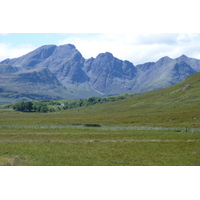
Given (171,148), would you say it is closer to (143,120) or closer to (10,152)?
(10,152)

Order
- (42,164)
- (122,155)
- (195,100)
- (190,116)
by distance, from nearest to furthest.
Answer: (42,164) → (122,155) → (190,116) → (195,100)

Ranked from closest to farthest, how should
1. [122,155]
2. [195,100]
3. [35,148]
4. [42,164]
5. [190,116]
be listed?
[42,164], [122,155], [35,148], [190,116], [195,100]

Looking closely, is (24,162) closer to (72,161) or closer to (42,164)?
(42,164)

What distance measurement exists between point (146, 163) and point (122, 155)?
6.36 meters

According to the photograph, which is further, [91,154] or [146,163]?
[91,154]

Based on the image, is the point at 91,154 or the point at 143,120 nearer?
the point at 91,154

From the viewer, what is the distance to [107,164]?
37.8 metres

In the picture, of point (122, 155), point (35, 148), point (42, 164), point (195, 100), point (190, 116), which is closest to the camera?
point (42, 164)

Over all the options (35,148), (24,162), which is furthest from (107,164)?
(35,148)

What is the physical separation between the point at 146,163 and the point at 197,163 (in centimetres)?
755

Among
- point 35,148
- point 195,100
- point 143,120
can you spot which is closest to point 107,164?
point 35,148

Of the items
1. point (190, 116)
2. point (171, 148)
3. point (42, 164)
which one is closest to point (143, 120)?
point (190, 116)

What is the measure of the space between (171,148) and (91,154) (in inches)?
653

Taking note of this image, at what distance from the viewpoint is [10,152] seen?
4475cm
